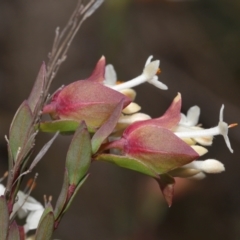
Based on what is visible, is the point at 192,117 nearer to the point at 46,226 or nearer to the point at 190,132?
the point at 190,132

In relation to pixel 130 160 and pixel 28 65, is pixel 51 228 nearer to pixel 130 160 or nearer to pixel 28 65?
pixel 130 160

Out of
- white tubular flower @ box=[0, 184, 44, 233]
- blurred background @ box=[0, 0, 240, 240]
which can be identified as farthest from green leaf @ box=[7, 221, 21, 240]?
blurred background @ box=[0, 0, 240, 240]

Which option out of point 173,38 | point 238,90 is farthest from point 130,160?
point 173,38

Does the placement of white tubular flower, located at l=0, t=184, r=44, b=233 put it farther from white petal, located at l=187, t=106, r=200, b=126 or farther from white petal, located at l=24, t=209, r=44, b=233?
white petal, located at l=187, t=106, r=200, b=126

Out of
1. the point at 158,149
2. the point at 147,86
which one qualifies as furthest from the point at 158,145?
the point at 147,86

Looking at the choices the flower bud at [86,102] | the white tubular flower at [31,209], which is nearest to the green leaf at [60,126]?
the flower bud at [86,102]
